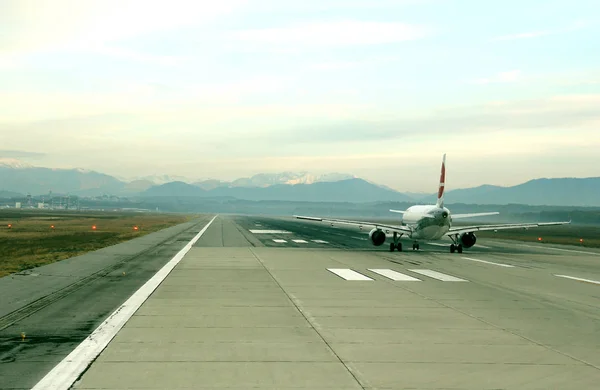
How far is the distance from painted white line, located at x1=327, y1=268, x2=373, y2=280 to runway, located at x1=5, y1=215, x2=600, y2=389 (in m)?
0.13

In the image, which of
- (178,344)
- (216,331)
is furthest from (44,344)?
(216,331)

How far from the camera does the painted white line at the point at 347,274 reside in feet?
77.0

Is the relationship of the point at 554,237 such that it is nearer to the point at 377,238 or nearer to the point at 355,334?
the point at 377,238

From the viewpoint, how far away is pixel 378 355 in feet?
34.2

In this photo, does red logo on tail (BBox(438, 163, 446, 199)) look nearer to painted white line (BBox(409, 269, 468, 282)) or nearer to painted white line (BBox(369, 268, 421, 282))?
painted white line (BBox(409, 269, 468, 282))

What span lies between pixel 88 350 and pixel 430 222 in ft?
97.3

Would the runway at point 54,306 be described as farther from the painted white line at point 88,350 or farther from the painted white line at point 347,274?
the painted white line at point 347,274

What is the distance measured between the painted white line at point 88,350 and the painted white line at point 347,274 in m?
8.51

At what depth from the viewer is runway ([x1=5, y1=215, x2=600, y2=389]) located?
8945 mm

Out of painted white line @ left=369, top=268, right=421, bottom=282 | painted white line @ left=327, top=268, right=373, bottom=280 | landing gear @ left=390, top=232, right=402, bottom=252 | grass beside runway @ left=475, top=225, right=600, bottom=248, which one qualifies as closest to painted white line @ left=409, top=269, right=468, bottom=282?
painted white line @ left=369, top=268, right=421, bottom=282

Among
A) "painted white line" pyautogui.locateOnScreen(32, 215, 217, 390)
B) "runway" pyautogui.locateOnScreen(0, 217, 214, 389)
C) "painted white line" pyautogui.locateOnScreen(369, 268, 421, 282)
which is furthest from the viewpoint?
"painted white line" pyautogui.locateOnScreen(369, 268, 421, 282)

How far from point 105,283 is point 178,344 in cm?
1055

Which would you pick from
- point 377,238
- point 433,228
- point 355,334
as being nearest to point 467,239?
point 433,228

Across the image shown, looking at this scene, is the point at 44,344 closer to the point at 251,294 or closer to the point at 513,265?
the point at 251,294
